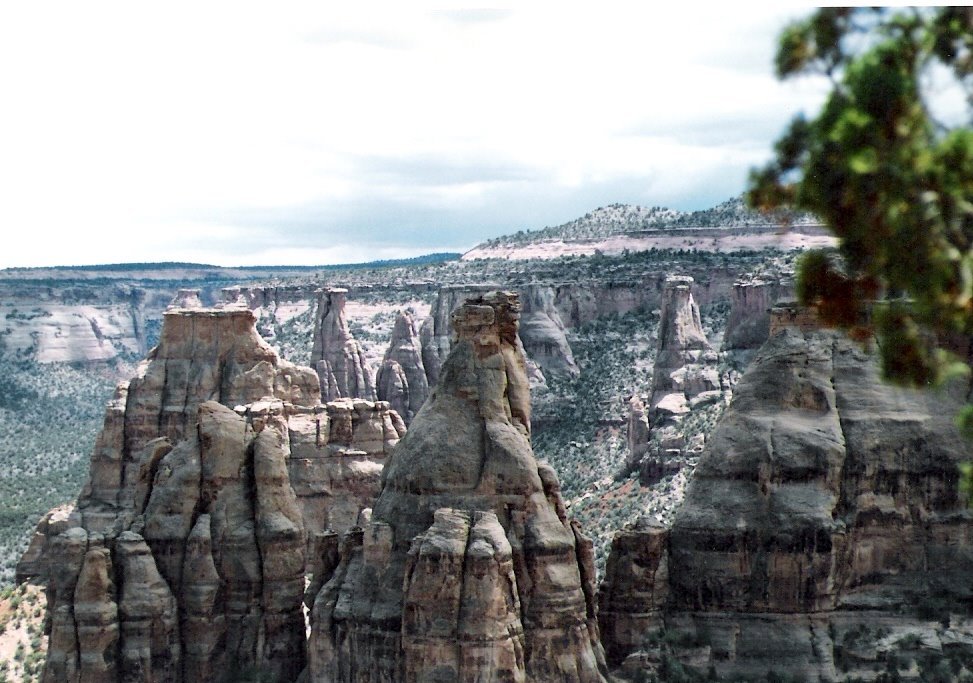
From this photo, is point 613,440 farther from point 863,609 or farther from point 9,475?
point 863,609

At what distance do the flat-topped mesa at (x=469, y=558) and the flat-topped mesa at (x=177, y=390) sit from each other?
27.7m

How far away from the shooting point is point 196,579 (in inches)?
2069

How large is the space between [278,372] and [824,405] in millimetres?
32151

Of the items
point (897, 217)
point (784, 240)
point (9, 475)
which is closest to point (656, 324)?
point (784, 240)

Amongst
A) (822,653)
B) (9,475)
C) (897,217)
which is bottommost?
(9,475)

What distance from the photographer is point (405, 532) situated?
151 feet

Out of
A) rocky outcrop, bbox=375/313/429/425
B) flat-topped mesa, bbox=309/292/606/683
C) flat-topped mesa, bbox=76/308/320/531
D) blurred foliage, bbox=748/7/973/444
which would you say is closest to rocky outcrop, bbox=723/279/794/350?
rocky outcrop, bbox=375/313/429/425

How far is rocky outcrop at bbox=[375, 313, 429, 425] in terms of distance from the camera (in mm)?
130750

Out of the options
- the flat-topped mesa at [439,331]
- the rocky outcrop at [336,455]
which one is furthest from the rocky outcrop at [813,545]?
the flat-topped mesa at [439,331]

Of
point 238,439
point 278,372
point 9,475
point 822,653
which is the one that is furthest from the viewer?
point 9,475

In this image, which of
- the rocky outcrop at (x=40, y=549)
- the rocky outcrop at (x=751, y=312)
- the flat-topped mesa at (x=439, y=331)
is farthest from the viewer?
the flat-topped mesa at (x=439, y=331)

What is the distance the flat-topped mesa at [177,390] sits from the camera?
7512cm

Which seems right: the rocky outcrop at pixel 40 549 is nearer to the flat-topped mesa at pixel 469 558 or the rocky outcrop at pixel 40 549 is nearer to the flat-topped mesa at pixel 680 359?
the flat-topped mesa at pixel 469 558

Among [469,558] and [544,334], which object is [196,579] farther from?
[544,334]
